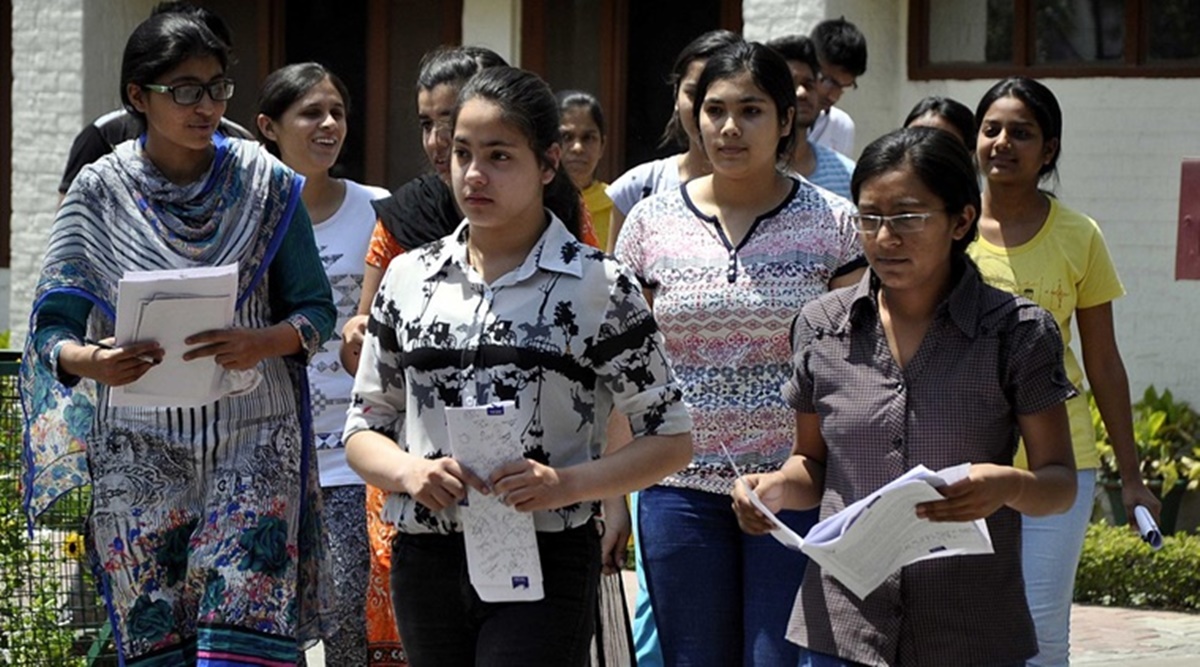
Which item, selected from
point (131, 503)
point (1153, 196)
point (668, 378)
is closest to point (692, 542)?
point (668, 378)

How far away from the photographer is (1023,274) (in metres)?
6.02

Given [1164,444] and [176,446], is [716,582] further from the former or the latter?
[1164,444]

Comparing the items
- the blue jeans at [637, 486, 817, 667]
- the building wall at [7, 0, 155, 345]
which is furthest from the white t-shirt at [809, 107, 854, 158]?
the building wall at [7, 0, 155, 345]

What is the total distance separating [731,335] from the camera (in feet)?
18.2

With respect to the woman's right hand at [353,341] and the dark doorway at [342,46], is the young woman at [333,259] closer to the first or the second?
the woman's right hand at [353,341]

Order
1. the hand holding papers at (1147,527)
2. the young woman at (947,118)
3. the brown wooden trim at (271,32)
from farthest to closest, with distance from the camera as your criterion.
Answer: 1. the brown wooden trim at (271,32)
2. the young woman at (947,118)
3. the hand holding papers at (1147,527)

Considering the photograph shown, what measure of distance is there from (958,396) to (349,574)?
2.31 meters

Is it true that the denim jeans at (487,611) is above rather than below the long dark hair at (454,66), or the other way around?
below

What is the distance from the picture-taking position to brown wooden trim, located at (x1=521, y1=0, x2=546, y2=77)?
541 inches

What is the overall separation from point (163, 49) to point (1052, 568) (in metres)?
2.69

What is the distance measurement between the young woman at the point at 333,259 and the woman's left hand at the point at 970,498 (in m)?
2.17

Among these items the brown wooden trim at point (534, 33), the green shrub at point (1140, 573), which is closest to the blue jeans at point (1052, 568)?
the green shrub at point (1140, 573)

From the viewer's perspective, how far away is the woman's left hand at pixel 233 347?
16.6 feet

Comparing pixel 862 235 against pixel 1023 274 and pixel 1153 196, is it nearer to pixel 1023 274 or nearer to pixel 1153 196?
pixel 1023 274
